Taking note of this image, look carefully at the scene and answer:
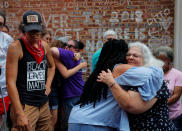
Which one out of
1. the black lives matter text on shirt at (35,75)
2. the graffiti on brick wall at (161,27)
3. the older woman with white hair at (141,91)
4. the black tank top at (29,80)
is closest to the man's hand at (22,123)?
the black tank top at (29,80)

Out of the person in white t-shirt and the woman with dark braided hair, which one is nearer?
the woman with dark braided hair

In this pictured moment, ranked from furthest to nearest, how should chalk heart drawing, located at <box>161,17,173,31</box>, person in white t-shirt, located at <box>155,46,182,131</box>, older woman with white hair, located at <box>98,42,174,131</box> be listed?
chalk heart drawing, located at <box>161,17,173,31</box> → person in white t-shirt, located at <box>155,46,182,131</box> → older woman with white hair, located at <box>98,42,174,131</box>

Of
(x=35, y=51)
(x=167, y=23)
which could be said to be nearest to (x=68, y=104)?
(x=35, y=51)

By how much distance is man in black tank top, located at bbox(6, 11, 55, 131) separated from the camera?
2.47 meters

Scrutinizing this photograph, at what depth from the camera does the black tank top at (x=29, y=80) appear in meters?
2.62

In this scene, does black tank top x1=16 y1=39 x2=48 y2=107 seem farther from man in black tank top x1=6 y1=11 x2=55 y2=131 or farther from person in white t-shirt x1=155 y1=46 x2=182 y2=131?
person in white t-shirt x1=155 y1=46 x2=182 y2=131

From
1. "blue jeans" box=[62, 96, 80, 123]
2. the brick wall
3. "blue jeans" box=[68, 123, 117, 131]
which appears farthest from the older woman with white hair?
the brick wall

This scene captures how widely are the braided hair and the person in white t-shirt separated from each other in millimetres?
1160

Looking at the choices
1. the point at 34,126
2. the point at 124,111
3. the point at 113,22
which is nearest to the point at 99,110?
the point at 124,111

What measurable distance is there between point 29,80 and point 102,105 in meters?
0.90

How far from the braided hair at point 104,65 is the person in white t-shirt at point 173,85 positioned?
3.81 feet

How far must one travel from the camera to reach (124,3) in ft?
17.7

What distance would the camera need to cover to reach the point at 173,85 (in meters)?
3.37

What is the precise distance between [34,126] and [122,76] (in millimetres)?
1233
